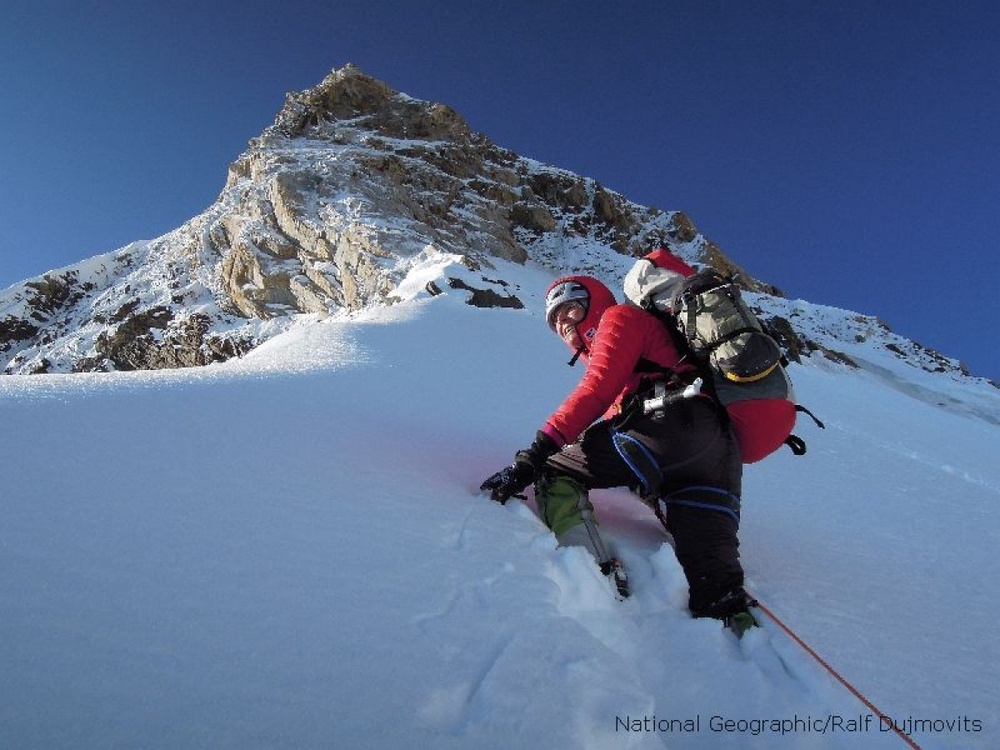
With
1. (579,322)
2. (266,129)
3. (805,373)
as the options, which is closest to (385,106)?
(266,129)

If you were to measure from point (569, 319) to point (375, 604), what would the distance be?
85.1 inches

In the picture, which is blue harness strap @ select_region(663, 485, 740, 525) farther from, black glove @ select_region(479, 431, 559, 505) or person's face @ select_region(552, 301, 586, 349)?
person's face @ select_region(552, 301, 586, 349)

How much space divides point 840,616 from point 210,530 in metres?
2.40

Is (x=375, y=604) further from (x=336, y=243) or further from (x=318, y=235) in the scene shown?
(x=318, y=235)

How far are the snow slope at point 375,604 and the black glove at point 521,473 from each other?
7 cm

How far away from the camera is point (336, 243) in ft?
78.9

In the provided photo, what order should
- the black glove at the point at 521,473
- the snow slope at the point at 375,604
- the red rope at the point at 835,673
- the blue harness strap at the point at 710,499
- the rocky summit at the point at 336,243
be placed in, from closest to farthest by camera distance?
the snow slope at the point at 375,604 → the red rope at the point at 835,673 → the blue harness strap at the point at 710,499 → the black glove at the point at 521,473 → the rocky summit at the point at 336,243

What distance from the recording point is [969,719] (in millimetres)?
1578

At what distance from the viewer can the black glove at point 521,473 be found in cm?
240

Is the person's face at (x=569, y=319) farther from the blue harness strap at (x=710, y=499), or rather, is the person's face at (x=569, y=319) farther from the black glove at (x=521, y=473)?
the blue harness strap at (x=710, y=499)

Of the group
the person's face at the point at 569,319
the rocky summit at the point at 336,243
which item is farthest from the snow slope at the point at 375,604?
the rocky summit at the point at 336,243

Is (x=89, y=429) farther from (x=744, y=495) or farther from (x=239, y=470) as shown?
(x=744, y=495)

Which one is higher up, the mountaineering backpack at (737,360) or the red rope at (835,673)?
the mountaineering backpack at (737,360)

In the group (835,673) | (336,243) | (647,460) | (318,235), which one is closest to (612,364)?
(647,460)
